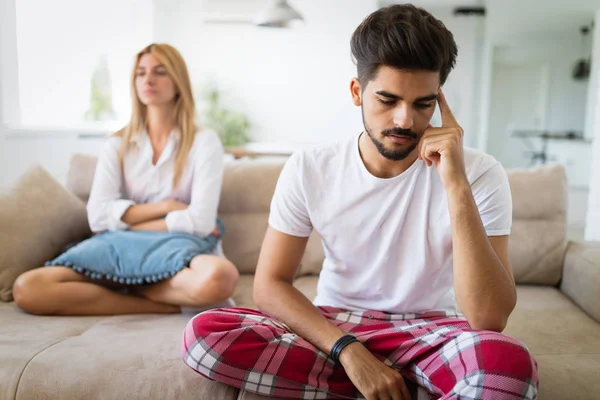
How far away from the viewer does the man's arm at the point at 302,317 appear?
1.11 metres

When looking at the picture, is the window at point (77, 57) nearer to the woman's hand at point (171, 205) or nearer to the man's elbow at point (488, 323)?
the woman's hand at point (171, 205)

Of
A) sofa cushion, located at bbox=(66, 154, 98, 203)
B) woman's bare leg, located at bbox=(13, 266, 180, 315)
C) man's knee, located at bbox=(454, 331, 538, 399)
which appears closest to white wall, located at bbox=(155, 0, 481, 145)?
sofa cushion, located at bbox=(66, 154, 98, 203)

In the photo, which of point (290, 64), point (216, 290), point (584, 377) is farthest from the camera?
point (290, 64)

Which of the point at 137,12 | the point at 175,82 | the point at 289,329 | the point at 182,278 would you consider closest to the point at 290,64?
the point at 137,12

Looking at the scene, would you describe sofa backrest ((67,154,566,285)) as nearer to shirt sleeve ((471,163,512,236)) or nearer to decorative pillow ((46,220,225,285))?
decorative pillow ((46,220,225,285))

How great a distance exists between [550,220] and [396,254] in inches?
38.8

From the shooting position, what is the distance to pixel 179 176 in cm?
204

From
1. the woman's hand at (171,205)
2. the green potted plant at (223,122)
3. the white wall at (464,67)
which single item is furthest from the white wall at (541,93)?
the woman's hand at (171,205)

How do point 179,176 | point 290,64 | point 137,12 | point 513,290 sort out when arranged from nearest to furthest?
1. point 513,290
2. point 179,176
3. point 137,12
4. point 290,64

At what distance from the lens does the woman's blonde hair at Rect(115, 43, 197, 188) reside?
2.11 metres

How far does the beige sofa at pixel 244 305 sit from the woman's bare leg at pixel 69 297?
0.04 metres

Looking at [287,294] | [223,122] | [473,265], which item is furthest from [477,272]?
[223,122]

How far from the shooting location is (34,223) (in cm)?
188

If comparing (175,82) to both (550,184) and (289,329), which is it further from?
(550,184)
